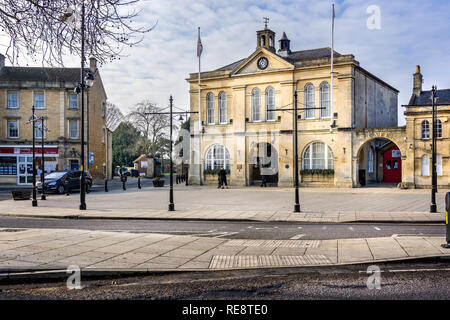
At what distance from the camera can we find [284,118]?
120 feet

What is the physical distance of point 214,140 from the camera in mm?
40219

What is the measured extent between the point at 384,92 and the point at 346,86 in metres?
10.9

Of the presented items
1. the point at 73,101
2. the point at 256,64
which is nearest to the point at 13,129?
the point at 73,101

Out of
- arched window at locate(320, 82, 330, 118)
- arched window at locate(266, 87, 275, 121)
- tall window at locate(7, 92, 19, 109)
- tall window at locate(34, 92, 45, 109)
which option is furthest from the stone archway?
tall window at locate(7, 92, 19, 109)

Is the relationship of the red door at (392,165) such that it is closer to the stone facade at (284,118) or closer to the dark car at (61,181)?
the stone facade at (284,118)

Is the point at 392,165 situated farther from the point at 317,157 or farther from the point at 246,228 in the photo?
the point at 246,228

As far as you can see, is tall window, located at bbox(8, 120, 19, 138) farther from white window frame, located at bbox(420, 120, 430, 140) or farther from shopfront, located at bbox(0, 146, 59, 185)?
white window frame, located at bbox(420, 120, 430, 140)

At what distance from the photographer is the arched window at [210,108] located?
40.8 meters

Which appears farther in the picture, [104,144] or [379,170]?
[104,144]

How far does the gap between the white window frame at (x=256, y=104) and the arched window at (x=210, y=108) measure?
4382 millimetres

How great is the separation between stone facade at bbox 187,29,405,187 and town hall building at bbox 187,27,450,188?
0.08m

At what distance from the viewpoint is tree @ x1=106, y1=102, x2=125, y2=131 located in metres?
78.2

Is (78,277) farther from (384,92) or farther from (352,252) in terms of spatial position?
(384,92)
